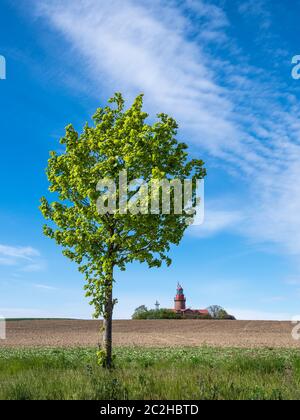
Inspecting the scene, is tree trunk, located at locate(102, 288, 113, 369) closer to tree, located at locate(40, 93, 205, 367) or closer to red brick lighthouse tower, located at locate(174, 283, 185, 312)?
tree, located at locate(40, 93, 205, 367)

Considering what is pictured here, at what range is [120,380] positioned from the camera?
13492 mm

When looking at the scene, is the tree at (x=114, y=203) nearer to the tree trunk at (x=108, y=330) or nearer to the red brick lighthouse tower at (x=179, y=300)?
the tree trunk at (x=108, y=330)

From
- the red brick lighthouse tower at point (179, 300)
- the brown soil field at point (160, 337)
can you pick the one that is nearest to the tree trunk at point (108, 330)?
the brown soil field at point (160, 337)

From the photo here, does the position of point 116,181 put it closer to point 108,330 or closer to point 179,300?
point 108,330

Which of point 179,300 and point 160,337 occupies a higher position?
point 160,337

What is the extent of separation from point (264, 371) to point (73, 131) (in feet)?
40.5

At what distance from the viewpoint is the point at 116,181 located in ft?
61.9

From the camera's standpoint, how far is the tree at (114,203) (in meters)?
18.3

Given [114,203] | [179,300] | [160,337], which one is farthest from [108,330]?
[179,300]

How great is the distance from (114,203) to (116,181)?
1044mm
